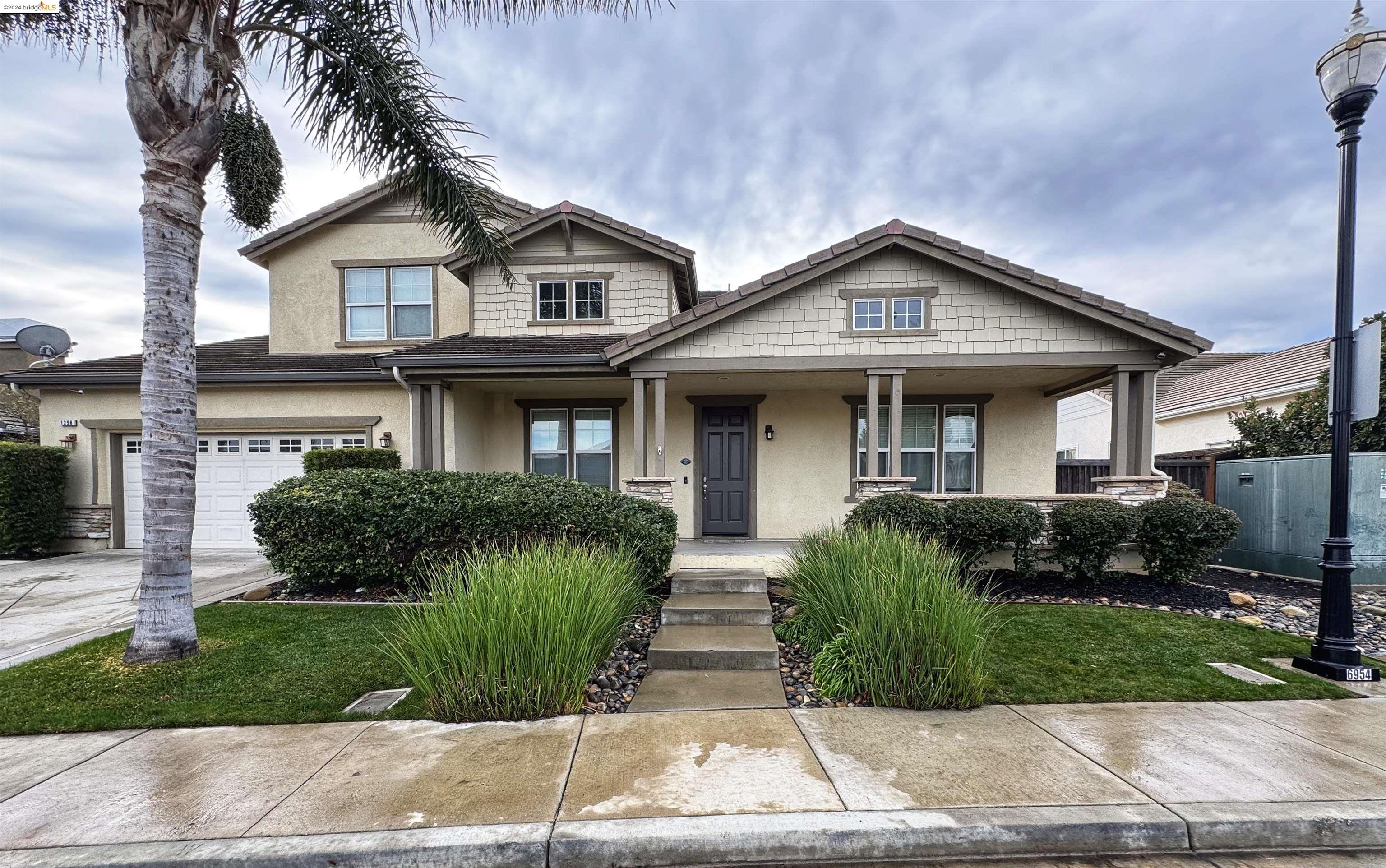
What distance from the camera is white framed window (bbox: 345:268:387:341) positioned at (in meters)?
11.0

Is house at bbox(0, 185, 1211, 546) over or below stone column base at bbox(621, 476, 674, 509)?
over

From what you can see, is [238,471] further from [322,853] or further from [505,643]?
[322,853]

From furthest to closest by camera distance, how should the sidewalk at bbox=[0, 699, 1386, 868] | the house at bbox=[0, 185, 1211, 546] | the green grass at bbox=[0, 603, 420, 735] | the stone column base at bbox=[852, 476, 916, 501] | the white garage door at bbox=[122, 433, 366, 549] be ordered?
1. the white garage door at bbox=[122, 433, 366, 549]
2. the house at bbox=[0, 185, 1211, 546]
3. the stone column base at bbox=[852, 476, 916, 501]
4. the green grass at bbox=[0, 603, 420, 735]
5. the sidewalk at bbox=[0, 699, 1386, 868]

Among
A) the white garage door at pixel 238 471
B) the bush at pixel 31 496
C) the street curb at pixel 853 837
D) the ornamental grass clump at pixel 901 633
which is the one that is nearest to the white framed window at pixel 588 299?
the white garage door at pixel 238 471

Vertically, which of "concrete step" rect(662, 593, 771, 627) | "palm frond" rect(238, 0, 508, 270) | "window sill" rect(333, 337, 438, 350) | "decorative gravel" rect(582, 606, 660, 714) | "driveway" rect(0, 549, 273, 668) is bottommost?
"driveway" rect(0, 549, 273, 668)

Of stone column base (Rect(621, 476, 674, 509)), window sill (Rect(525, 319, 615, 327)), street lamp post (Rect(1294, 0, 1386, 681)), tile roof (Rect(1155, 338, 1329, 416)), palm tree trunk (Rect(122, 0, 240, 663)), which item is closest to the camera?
street lamp post (Rect(1294, 0, 1386, 681))

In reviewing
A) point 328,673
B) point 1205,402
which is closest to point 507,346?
point 328,673

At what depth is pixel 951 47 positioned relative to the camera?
9.91 metres

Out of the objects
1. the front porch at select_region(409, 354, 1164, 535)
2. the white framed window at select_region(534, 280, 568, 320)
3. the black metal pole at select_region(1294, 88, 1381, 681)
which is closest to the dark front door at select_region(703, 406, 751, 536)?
the front porch at select_region(409, 354, 1164, 535)

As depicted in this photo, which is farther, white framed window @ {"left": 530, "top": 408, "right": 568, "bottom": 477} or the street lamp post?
white framed window @ {"left": 530, "top": 408, "right": 568, "bottom": 477}

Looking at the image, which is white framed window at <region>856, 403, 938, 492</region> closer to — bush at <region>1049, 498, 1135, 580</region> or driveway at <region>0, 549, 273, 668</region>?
bush at <region>1049, 498, 1135, 580</region>

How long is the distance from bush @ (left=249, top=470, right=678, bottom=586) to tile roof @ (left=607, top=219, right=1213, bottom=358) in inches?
121

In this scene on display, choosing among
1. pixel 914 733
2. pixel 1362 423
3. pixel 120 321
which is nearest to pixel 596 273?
pixel 914 733

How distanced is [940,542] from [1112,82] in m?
10.0
